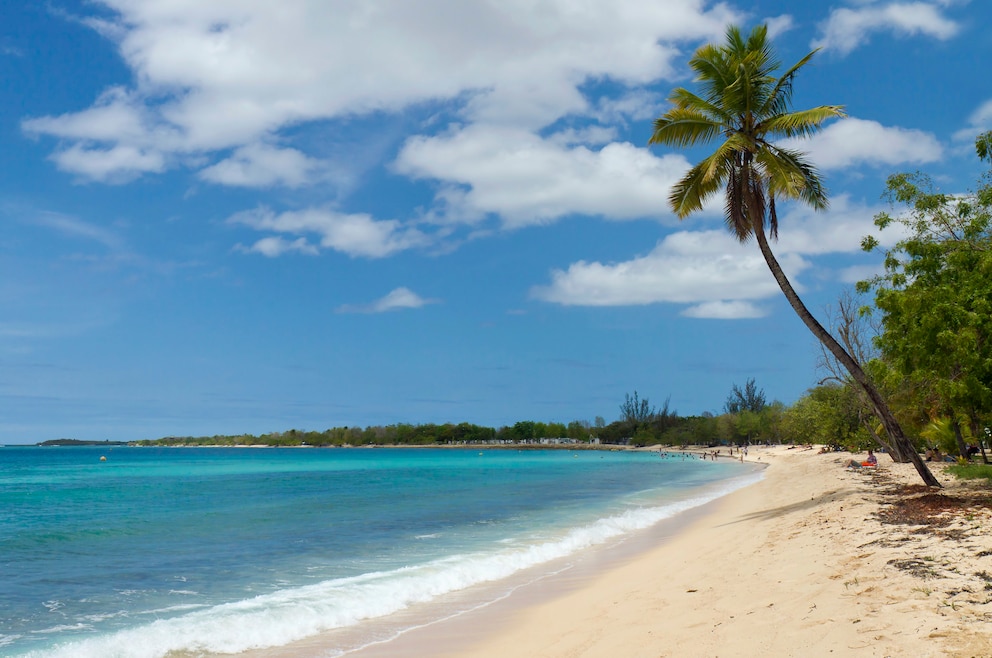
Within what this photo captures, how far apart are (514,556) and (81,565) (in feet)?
34.0

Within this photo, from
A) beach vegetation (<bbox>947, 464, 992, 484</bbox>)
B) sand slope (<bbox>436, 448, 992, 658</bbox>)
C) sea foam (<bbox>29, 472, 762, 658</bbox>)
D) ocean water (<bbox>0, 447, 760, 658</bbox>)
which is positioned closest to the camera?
sand slope (<bbox>436, 448, 992, 658</bbox>)

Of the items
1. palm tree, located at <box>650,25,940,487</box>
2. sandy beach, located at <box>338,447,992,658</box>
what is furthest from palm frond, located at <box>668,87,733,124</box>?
sandy beach, located at <box>338,447,992,658</box>

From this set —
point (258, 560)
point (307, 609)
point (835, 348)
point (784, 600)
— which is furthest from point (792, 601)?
point (258, 560)

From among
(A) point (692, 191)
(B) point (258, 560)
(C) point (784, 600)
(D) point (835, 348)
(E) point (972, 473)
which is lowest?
(B) point (258, 560)

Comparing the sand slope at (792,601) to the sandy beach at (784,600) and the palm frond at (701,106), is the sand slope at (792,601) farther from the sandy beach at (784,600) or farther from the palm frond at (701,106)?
the palm frond at (701,106)

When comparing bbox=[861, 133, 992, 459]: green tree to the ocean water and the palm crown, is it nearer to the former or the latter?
the palm crown

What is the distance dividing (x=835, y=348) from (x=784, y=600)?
357 inches

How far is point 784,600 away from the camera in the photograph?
7246 mm

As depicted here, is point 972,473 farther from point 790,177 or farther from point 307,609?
point 307,609

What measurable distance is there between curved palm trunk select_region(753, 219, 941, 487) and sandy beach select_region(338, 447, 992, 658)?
1.71 m

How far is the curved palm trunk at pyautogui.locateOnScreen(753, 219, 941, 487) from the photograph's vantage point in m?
14.7

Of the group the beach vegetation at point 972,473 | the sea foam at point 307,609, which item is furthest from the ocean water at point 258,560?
the beach vegetation at point 972,473

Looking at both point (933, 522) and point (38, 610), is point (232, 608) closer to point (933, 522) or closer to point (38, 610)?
point (38, 610)

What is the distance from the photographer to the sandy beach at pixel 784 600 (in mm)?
5727
